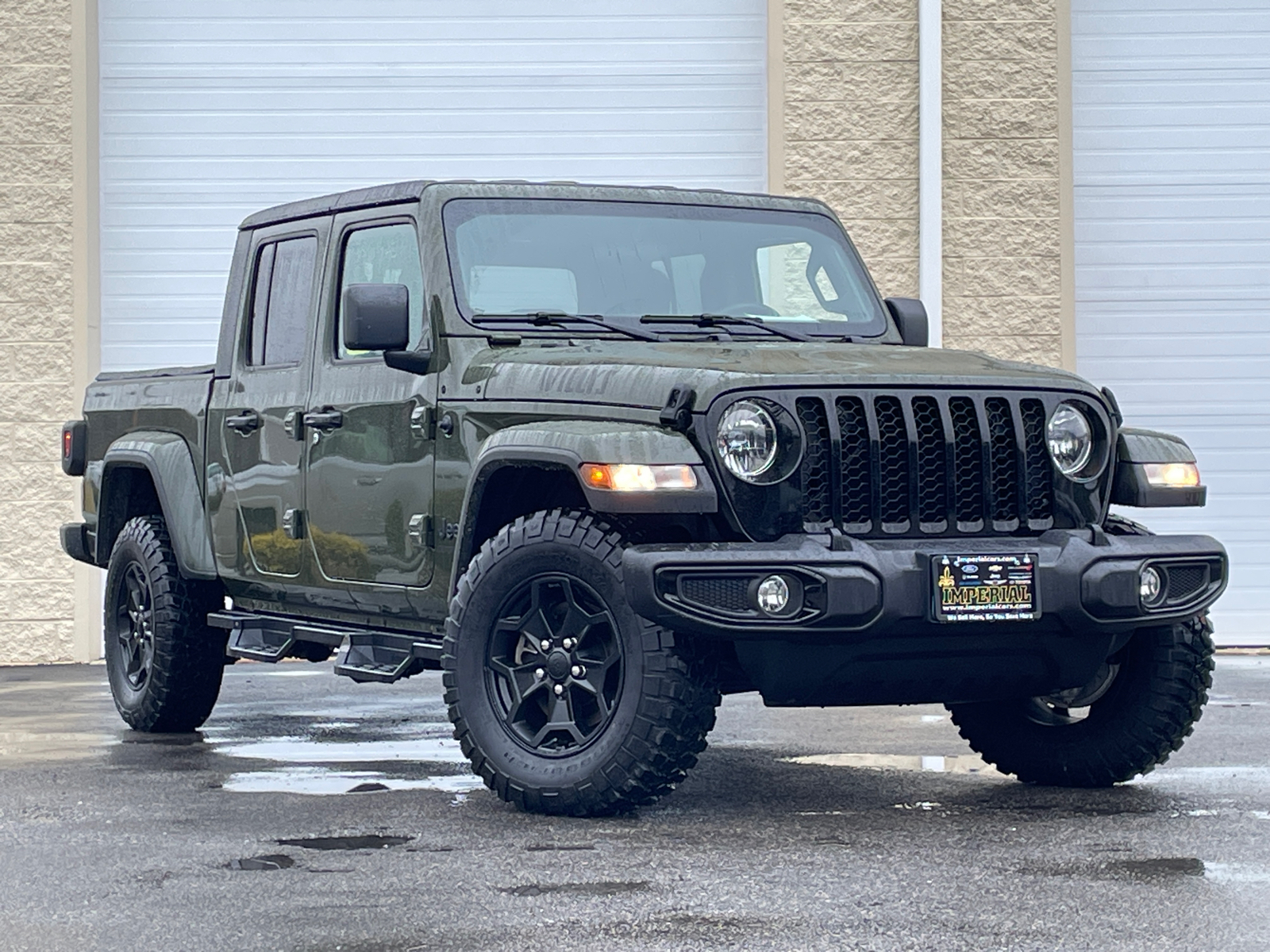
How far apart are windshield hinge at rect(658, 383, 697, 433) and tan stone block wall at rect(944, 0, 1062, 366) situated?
8.09 meters

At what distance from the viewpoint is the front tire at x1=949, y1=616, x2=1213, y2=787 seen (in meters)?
7.23

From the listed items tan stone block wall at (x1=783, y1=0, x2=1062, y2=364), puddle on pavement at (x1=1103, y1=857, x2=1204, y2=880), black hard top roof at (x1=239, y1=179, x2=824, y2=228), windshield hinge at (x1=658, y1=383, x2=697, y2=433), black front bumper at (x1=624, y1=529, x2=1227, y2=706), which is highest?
tan stone block wall at (x1=783, y1=0, x2=1062, y2=364)

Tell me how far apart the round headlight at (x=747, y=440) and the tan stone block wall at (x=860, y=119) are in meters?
8.09

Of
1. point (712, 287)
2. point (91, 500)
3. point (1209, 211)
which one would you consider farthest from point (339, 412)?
point (1209, 211)

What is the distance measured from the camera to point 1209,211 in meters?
14.6

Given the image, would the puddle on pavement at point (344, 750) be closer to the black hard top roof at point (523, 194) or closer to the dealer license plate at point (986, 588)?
the black hard top roof at point (523, 194)

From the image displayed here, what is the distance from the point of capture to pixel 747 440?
6504 millimetres

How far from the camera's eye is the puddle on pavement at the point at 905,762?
8.11 metres

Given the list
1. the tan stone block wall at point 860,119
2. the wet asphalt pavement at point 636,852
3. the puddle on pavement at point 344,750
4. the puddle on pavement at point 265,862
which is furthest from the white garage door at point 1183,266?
the puddle on pavement at point 265,862

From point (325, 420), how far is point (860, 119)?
734 centimetres

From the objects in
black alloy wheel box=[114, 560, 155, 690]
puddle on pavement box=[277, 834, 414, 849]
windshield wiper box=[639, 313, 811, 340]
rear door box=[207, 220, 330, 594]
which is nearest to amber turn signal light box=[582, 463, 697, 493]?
puddle on pavement box=[277, 834, 414, 849]

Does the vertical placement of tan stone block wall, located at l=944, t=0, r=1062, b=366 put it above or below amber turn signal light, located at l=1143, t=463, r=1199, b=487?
above

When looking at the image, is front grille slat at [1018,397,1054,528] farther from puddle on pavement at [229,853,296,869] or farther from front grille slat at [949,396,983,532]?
puddle on pavement at [229,853,296,869]

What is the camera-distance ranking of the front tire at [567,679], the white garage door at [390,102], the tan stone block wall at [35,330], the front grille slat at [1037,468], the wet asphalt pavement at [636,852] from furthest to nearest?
the white garage door at [390,102], the tan stone block wall at [35,330], the front grille slat at [1037,468], the front tire at [567,679], the wet asphalt pavement at [636,852]
